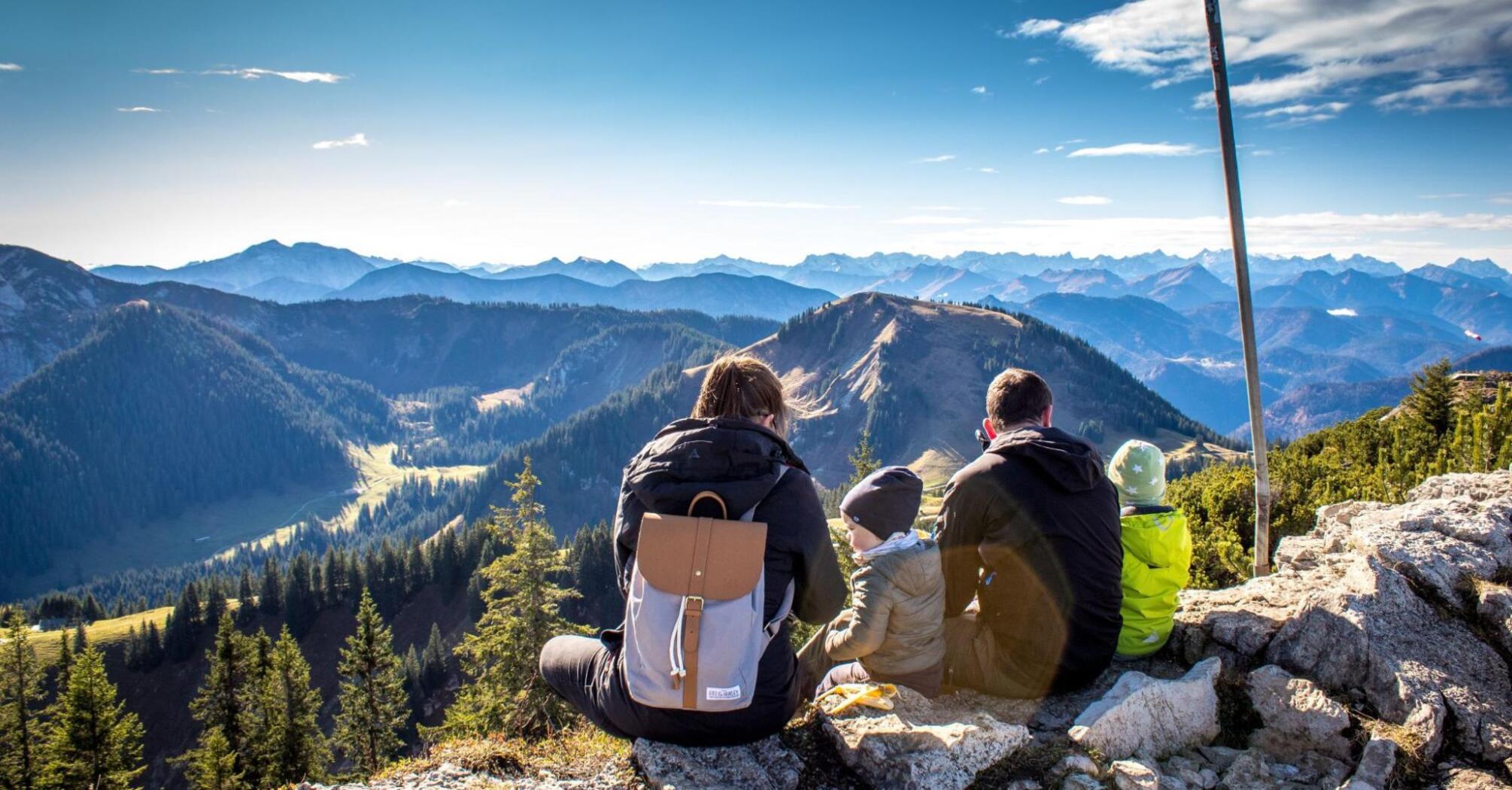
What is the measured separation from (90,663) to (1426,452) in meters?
47.7

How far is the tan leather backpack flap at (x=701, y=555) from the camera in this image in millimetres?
5145

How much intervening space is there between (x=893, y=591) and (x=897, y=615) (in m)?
0.33

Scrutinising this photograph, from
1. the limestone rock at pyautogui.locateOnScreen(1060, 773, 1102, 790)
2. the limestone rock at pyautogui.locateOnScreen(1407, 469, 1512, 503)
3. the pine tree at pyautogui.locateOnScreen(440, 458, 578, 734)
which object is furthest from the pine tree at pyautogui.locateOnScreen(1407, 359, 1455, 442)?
the pine tree at pyautogui.locateOnScreen(440, 458, 578, 734)

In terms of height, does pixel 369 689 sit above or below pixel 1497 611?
below

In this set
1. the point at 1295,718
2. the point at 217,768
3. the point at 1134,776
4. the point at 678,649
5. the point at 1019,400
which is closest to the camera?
the point at 678,649

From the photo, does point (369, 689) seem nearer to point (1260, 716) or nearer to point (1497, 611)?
point (1260, 716)

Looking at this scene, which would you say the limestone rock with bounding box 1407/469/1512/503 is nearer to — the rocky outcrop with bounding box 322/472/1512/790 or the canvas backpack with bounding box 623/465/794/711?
the rocky outcrop with bounding box 322/472/1512/790

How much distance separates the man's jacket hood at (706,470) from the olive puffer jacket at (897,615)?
1.58 metres

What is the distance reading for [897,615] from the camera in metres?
6.68

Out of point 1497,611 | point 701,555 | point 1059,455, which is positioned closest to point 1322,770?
point 1497,611

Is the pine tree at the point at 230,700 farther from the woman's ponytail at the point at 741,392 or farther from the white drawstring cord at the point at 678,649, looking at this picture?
the woman's ponytail at the point at 741,392

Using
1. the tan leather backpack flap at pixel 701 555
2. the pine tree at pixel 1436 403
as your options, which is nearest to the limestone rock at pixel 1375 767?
the tan leather backpack flap at pixel 701 555

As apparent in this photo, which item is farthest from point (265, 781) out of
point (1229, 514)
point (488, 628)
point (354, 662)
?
point (1229, 514)

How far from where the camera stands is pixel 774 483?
18.3 feet
